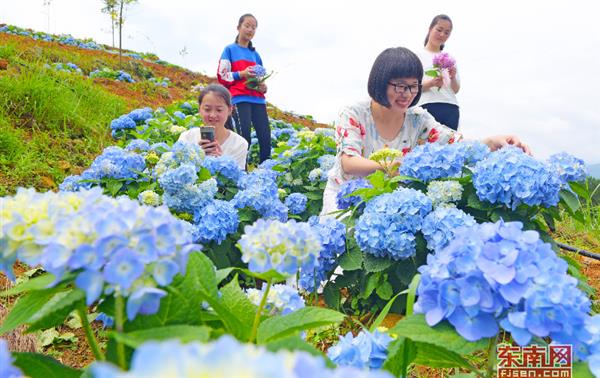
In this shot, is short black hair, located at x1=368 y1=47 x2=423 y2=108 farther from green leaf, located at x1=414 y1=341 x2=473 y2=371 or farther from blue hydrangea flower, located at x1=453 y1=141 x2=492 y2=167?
green leaf, located at x1=414 y1=341 x2=473 y2=371

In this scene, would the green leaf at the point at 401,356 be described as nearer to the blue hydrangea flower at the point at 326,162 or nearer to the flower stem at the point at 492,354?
the flower stem at the point at 492,354

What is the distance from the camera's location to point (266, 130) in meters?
5.64

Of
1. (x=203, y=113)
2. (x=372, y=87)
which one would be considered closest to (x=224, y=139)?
(x=203, y=113)

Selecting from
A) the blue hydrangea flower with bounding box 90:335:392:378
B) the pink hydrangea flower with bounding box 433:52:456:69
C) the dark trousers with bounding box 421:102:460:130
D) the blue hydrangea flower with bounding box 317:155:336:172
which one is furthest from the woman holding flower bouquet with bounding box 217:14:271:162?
the blue hydrangea flower with bounding box 90:335:392:378

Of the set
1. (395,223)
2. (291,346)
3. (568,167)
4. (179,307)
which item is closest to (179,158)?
(395,223)

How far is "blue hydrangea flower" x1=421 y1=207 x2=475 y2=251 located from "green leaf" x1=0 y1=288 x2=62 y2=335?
1.45 meters

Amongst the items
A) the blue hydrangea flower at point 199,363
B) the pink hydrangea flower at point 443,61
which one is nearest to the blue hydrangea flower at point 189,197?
the pink hydrangea flower at point 443,61

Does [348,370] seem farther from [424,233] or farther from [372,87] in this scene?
[372,87]

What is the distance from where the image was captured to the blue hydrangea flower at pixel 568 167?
2.07 metres

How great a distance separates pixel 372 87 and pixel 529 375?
2.08 meters

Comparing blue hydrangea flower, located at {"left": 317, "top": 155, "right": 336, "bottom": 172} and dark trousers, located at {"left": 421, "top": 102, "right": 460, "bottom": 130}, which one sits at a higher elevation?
dark trousers, located at {"left": 421, "top": 102, "right": 460, "bottom": 130}

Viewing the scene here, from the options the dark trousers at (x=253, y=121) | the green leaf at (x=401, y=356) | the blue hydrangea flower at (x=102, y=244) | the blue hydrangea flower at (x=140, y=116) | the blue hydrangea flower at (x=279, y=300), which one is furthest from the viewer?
the blue hydrangea flower at (x=140, y=116)

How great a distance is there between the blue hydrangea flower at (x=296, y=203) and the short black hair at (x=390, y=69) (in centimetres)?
98

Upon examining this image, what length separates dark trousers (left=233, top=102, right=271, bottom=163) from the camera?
5.24 m
